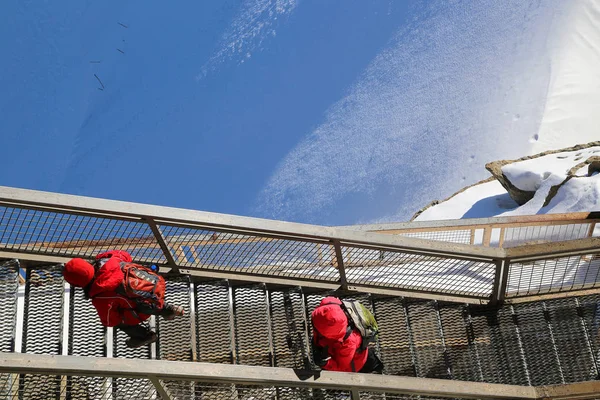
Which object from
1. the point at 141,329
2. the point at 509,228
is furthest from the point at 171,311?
the point at 509,228

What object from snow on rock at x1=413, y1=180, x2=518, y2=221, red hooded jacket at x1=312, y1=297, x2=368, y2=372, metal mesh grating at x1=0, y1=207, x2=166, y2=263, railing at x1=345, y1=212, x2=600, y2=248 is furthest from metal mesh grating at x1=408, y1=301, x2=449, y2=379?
snow on rock at x1=413, y1=180, x2=518, y2=221

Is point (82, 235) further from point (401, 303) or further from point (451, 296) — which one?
point (451, 296)

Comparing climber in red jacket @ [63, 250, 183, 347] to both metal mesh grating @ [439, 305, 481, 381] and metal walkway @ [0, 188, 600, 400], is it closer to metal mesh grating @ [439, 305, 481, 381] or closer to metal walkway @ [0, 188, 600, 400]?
metal walkway @ [0, 188, 600, 400]

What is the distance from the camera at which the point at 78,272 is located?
3953 mm

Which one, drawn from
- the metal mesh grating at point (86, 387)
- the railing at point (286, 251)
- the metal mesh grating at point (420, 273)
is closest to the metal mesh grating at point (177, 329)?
the railing at point (286, 251)

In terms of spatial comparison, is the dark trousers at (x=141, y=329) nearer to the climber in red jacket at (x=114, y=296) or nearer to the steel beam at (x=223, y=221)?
the climber in red jacket at (x=114, y=296)

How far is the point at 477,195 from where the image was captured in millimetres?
10852

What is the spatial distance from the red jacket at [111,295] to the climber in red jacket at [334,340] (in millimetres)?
1120

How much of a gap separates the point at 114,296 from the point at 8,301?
0.85 meters

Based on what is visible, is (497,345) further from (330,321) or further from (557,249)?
(330,321)

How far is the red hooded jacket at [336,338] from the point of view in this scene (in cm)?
409

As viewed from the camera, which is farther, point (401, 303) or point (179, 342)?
point (401, 303)

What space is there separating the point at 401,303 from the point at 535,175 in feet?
16.8

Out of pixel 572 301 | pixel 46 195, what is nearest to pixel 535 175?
pixel 572 301
